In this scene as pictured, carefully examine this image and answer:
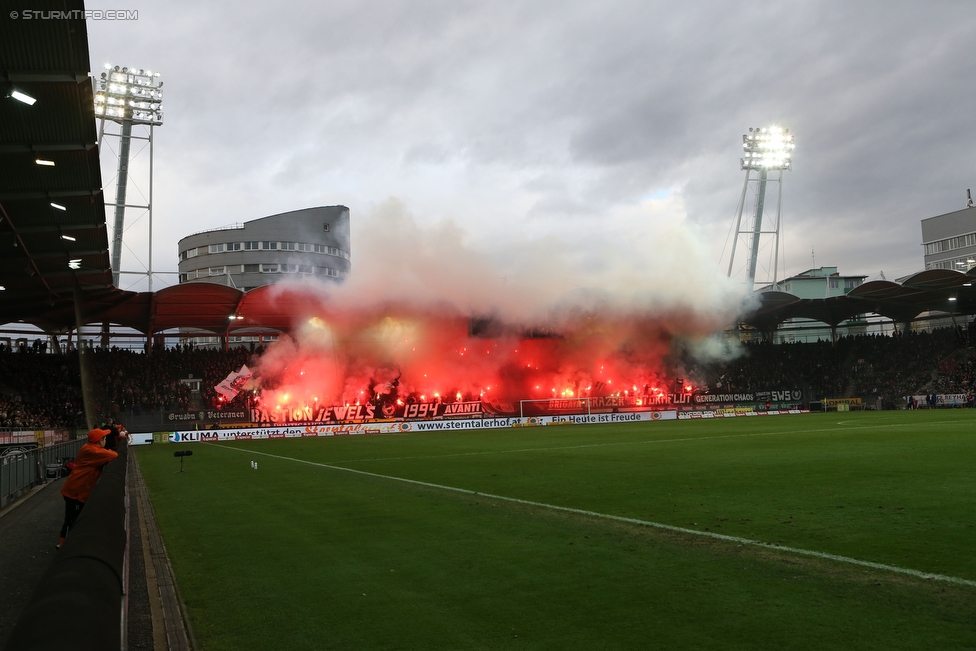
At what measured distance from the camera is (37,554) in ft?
35.2

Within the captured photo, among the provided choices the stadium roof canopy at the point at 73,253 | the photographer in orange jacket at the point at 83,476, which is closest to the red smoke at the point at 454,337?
the stadium roof canopy at the point at 73,253

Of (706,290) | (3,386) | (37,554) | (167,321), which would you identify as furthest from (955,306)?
(3,386)

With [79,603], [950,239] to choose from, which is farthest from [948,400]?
[79,603]

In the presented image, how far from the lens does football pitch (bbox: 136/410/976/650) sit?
19.3 ft

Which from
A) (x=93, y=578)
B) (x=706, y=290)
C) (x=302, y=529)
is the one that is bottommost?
(x=302, y=529)

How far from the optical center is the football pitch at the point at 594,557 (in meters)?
5.89

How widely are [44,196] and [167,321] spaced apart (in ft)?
101

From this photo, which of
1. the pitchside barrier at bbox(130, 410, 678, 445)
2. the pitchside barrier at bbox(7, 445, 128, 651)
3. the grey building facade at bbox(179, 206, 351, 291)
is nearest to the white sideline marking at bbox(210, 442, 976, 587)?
the pitchside barrier at bbox(7, 445, 128, 651)

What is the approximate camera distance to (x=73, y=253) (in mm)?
32188

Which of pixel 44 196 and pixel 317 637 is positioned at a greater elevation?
pixel 44 196

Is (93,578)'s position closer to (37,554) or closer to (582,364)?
(37,554)

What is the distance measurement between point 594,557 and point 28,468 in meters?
17.6

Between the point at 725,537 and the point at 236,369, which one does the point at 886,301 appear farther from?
the point at 725,537

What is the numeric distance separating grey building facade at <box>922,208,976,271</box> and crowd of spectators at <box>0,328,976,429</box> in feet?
82.2
